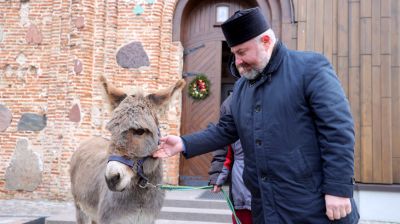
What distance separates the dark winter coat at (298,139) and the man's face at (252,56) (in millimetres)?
49

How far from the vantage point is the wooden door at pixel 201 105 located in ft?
27.4

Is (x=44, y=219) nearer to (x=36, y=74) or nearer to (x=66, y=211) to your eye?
(x=66, y=211)

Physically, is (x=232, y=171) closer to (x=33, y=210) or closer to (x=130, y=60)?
(x=33, y=210)

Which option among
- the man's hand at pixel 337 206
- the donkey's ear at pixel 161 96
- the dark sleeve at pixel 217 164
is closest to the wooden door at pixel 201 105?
the dark sleeve at pixel 217 164

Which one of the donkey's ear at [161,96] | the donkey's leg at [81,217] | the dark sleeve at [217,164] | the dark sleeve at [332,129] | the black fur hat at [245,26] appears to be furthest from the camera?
the donkey's leg at [81,217]

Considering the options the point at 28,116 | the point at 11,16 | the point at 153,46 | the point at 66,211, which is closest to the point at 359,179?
the point at 153,46

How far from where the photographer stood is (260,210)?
7.11 feet

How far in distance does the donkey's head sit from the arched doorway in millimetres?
5557

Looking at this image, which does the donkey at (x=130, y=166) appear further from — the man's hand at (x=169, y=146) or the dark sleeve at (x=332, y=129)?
the dark sleeve at (x=332, y=129)

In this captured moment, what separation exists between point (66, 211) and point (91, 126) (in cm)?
195

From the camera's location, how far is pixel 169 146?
269 centimetres

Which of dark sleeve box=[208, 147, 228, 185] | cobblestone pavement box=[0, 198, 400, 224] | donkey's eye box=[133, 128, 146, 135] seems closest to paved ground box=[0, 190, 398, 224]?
cobblestone pavement box=[0, 198, 400, 224]

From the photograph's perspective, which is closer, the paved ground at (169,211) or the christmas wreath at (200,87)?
the paved ground at (169,211)

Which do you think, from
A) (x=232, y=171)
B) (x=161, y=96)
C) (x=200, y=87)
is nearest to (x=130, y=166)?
(x=161, y=96)
